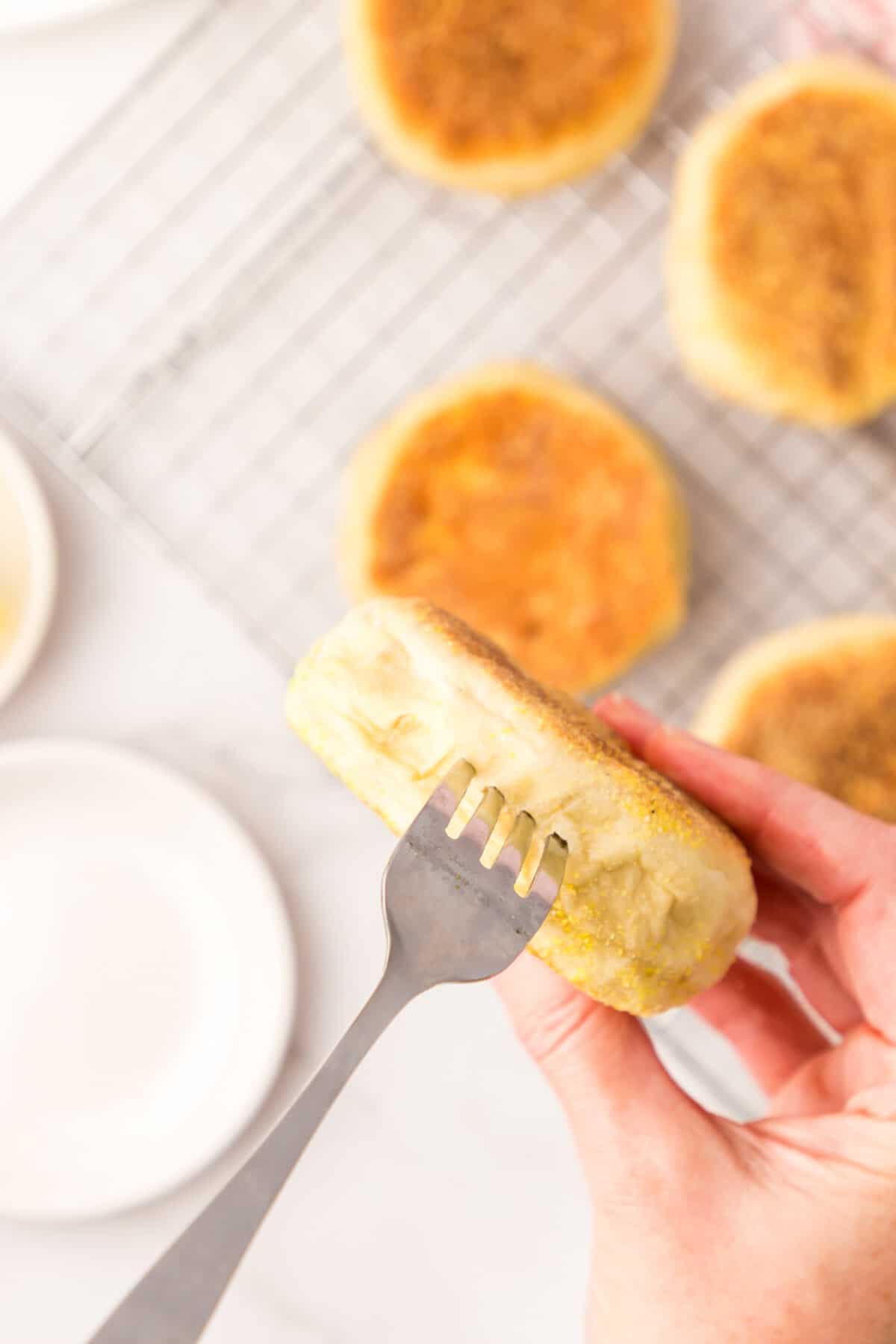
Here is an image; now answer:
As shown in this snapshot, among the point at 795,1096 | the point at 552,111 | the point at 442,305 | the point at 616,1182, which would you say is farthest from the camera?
the point at 442,305

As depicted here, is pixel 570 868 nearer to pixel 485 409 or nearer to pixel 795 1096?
pixel 795 1096

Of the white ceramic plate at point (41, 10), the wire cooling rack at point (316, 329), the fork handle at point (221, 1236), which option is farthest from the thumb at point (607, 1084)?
the white ceramic plate at point (41, 10)

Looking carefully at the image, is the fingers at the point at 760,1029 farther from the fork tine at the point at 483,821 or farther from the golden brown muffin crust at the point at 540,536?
the fork tine at the point at 483,821

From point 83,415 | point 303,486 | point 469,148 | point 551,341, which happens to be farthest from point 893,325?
point 83,415

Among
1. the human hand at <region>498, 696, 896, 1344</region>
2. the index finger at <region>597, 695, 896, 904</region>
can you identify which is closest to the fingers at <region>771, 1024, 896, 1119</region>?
the human hand at <region>498, 696, 896, 1344</region>

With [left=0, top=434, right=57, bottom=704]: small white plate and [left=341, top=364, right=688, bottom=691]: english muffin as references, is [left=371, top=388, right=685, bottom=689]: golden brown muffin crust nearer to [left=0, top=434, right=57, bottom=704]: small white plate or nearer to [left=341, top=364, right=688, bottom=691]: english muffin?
[left=341, top=364, right=688, bottom=691]: english muffin

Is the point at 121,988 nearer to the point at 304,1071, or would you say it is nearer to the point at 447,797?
the point at 304,1071
